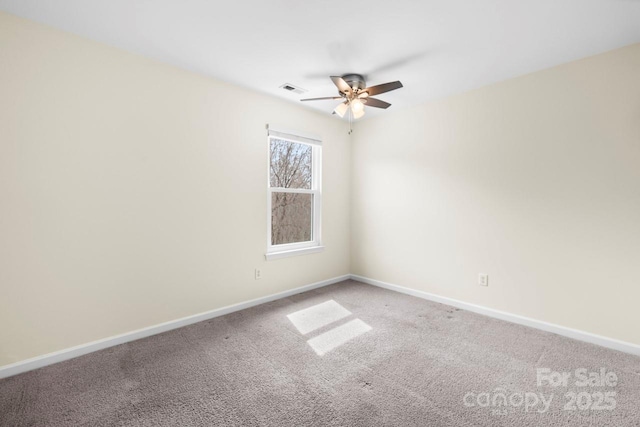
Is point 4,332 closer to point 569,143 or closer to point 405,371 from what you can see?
point 405,371

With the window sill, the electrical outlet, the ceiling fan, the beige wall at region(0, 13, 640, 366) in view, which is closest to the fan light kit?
the ceiling fan

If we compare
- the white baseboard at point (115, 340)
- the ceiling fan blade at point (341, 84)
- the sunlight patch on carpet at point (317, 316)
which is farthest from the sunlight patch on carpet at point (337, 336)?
the ceiling fan blade at point (341, 84)

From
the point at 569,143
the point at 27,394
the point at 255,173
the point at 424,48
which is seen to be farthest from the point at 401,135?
the point at 27,394

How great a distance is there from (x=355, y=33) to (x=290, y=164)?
194cm

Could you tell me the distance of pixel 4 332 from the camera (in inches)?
77.2

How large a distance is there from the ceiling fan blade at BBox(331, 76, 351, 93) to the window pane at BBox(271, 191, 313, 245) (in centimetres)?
155

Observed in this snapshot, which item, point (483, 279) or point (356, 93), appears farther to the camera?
point (483, 279)

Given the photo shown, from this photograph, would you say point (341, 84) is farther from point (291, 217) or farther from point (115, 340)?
point (115, 340)

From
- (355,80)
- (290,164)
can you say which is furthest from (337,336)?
(355,80)

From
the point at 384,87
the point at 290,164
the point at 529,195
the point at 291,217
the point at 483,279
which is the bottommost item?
the point at 483,279

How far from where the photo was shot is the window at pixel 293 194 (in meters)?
3.63

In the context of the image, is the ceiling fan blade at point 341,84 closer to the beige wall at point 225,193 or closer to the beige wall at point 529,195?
the beige wall at point 225,193

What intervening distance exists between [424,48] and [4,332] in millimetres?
3811

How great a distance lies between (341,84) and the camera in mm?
2576
